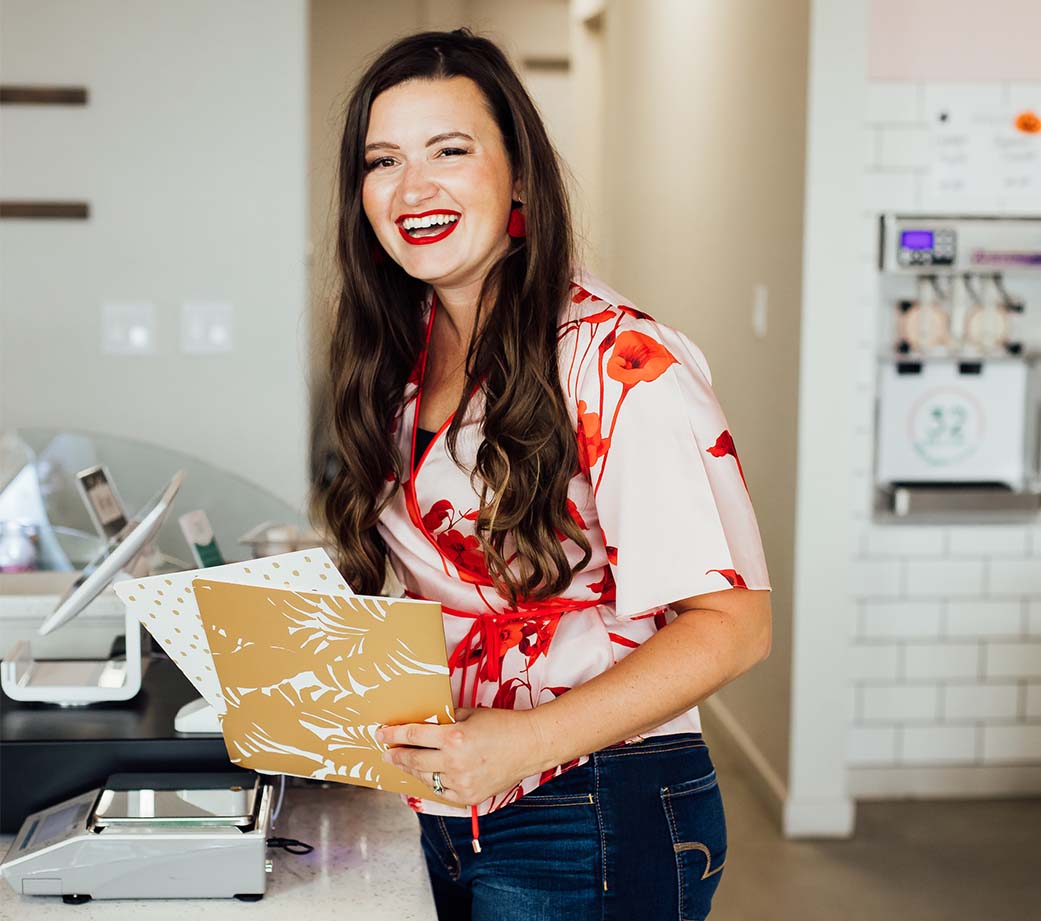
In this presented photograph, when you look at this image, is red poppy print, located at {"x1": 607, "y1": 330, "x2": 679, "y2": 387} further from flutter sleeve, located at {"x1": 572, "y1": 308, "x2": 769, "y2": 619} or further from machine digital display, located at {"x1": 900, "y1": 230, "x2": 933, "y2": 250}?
machine digital display, located at {"x1": 900, "y1": 230, "x2": 933, "y2": 250}

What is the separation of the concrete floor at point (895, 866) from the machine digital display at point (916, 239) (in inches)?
60.6

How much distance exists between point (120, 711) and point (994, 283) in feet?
9.05

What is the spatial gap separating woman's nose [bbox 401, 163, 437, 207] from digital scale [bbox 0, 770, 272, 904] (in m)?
0.66

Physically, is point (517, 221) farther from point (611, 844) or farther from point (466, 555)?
point (611, 844)

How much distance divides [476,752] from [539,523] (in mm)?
235

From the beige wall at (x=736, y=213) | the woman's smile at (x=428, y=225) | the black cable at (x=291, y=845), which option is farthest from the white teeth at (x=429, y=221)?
the beige wall at (x=736, y=213)

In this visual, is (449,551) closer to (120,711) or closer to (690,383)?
(690,383)

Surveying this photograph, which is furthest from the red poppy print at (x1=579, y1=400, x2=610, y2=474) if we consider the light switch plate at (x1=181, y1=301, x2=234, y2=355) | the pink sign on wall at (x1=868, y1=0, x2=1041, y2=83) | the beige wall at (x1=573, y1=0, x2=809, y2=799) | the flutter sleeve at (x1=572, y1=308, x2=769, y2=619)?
the pink sign on wall at (x1=868, y1=0, x2=1041, y2=83)

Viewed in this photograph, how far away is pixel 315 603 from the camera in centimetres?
111

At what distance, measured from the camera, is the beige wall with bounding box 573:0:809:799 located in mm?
3305

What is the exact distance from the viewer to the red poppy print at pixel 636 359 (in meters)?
1.17

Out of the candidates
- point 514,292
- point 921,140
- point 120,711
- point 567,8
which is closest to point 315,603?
point 514,292

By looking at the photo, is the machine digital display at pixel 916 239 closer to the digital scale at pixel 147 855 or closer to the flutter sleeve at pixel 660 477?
the flutter sleeve at pixel 660 477

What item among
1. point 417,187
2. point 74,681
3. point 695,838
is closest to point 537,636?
point 695,838
